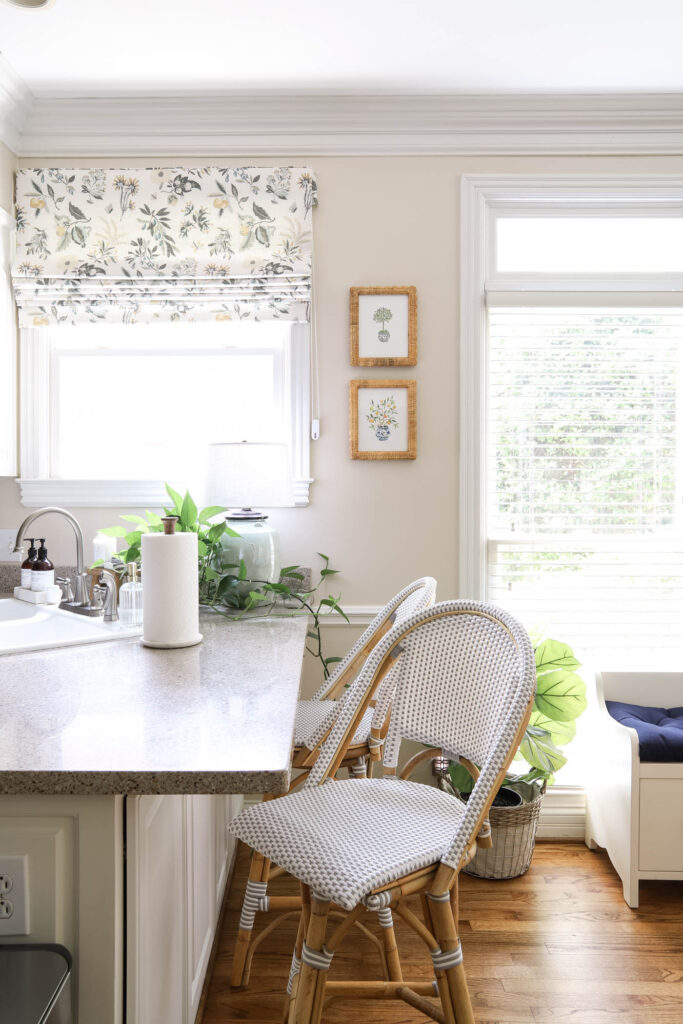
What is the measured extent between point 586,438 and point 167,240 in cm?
164

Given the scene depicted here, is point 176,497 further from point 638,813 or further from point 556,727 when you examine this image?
point 638,813

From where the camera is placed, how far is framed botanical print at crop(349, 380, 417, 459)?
2789 millimetres

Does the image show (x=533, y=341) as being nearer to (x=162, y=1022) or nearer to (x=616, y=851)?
(x=616, y=851)

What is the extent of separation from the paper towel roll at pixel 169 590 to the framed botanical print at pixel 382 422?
115 centimetres

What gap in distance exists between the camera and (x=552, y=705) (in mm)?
2559

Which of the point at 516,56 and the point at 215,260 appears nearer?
the point at 516,56

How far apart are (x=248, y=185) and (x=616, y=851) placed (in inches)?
98.8

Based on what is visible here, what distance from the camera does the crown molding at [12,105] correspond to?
2.53 meters

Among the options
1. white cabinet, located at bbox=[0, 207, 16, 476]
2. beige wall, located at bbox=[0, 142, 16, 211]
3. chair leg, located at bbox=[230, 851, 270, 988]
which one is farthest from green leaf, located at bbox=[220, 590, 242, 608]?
beige wall, located at bbox=[0, 142, 16, 211]

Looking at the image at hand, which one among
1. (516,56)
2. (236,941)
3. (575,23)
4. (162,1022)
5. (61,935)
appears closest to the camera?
(61,935)

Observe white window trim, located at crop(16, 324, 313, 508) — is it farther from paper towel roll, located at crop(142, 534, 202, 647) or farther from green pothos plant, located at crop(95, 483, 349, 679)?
paper towel roll, located at crop(142, 534, 202, 647)

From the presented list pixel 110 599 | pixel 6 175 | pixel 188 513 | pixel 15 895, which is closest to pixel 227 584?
pixel 188 513

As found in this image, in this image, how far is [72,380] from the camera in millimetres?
2902

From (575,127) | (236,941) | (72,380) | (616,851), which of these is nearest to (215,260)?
(72,380)
